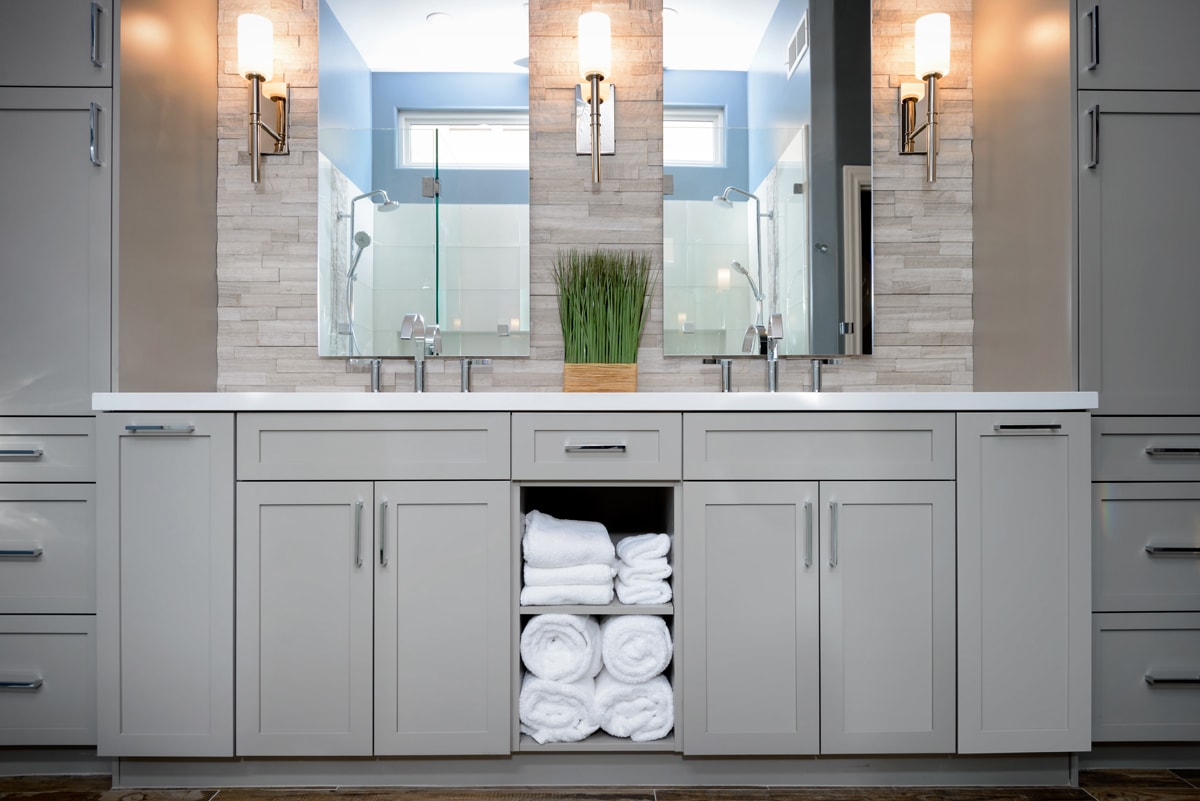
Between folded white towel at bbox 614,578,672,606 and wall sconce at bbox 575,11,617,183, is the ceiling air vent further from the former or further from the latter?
folded white towel at bbox 614,578,672,606

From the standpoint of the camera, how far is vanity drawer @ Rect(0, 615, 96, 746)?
186 cm

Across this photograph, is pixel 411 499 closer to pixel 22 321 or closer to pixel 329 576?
pixel 329 576

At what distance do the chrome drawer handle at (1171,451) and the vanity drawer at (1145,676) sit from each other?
14.9 inches

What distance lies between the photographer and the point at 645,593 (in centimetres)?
178

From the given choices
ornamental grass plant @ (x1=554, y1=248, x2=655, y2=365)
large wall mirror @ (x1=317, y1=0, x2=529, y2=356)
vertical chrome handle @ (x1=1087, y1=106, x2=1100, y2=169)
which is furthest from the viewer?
large wall mirror @ (x1=317, y1=0, x2=529, y2=356)

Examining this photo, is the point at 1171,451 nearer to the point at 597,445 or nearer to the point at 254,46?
the point at 597,445

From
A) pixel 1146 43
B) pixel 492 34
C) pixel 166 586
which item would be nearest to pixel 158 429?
pixel 166 586

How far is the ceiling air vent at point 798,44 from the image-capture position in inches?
90.4

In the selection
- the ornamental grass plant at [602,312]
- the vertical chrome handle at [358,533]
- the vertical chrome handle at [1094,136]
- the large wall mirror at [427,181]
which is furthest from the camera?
the large wall mirror at [427,181]

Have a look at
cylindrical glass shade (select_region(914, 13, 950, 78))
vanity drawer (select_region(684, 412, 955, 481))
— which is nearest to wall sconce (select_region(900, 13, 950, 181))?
cylindrical glass shade (select_region(914, 13, 950, 78))

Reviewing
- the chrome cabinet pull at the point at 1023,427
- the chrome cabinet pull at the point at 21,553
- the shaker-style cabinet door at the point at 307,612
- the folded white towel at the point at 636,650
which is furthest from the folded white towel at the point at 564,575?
the chrome cabinet pull at the point at 21,553

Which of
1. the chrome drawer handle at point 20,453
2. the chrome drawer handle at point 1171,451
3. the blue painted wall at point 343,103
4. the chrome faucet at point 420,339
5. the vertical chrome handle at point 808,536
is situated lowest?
the vertical chrome handle at point 808,536

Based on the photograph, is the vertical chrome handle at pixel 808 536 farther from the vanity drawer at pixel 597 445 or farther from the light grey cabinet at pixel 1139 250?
the light grey cabinet at pixel 1139 250

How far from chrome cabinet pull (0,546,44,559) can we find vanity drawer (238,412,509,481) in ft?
1.89
